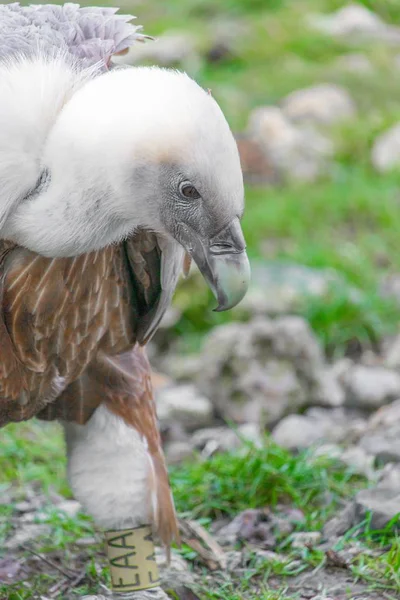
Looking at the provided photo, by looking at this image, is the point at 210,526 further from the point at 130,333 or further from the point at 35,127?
the point at 35,127

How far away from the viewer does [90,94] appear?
2.63 m

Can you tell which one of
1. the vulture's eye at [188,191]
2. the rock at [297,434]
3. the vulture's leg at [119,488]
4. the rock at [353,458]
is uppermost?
the vulture's eye at [188,191]

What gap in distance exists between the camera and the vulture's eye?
2609 mm

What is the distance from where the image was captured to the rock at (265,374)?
4.80 m

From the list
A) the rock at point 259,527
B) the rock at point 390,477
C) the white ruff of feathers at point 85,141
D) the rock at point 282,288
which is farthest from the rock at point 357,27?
the white ruff of feathers at point 85,141

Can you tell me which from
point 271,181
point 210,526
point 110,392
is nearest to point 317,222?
point 271,181

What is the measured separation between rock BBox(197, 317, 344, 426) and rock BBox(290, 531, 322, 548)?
1.08 metres

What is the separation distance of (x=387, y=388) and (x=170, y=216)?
2444 mm

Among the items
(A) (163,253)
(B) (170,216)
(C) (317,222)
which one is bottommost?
(C) (317,222)

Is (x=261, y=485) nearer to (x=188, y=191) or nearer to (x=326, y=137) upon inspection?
(x=188, y=191)

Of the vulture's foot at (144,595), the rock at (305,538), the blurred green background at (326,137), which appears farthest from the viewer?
the blurred green background at (326,137)

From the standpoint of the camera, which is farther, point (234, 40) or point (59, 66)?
point (234, 40)

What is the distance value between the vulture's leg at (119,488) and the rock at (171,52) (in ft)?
24.5

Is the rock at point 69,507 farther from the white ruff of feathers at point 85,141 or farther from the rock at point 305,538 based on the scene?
the white ruff of feathers at point 85,141
